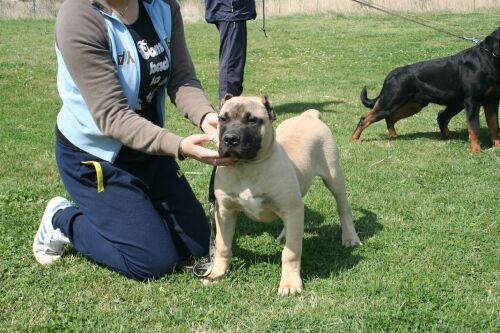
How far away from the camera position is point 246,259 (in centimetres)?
431

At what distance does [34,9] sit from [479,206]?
26.9 m

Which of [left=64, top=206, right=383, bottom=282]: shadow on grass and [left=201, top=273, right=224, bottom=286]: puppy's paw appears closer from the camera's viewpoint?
[left=201, top=273, right=224, bottom=286]: puppy's paw

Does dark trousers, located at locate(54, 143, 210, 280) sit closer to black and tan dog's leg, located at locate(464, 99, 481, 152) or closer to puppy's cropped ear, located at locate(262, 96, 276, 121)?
puppy's cropped ear, located at locate(262, 96, 276, 121)

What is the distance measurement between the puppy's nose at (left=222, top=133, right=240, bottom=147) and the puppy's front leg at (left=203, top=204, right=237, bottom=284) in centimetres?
66

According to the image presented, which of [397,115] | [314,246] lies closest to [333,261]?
[314,246]

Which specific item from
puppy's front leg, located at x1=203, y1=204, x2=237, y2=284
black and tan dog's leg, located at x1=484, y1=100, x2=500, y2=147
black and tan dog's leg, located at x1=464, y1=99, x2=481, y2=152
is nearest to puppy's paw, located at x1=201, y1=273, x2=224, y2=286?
puppy's front leg, located at x1=203, y1=204, x2=237, y2=284

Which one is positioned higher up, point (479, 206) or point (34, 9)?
point (479, 206)

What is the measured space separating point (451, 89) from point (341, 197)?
12.8 ft

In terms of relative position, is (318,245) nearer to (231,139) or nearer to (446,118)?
(231,139)

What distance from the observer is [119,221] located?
13.3ft

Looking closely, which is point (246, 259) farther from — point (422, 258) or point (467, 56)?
point (467, 56)

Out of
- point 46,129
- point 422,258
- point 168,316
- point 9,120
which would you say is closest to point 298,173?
point 422,258

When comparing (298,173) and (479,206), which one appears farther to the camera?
(479,206)

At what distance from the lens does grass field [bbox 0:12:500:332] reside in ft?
11.1
